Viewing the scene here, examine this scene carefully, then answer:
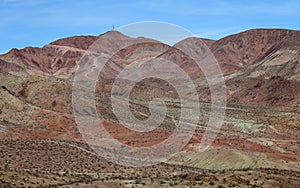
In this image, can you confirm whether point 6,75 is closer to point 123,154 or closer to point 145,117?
point 145,117

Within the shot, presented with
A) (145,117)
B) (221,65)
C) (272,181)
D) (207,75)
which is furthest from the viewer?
(221,65)

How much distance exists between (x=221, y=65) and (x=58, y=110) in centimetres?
13802

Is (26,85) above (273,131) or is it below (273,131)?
above

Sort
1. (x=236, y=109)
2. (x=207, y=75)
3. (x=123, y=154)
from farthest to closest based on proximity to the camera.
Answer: (x=207, y=75)
(x=236, y=109)
(x=123, y=154)

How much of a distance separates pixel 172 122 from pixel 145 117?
4.31 metres

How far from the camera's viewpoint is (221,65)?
193 meters

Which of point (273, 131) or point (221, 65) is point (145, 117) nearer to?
point (273, 131)

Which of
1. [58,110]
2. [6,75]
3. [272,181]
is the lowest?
[272,181]

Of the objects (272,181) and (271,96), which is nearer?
(272,181)

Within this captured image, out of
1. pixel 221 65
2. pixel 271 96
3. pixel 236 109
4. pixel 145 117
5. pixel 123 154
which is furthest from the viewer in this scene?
pixel 221 65

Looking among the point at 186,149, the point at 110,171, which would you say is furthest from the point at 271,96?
the point at 110,171

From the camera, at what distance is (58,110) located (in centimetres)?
6181

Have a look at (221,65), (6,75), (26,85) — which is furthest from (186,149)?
(221,65)

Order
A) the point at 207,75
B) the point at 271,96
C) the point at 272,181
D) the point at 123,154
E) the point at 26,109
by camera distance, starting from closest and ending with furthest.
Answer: the point at 272,181
the point at 123,154
the point at 26,109
the point at 271,96
the point at 207,75
